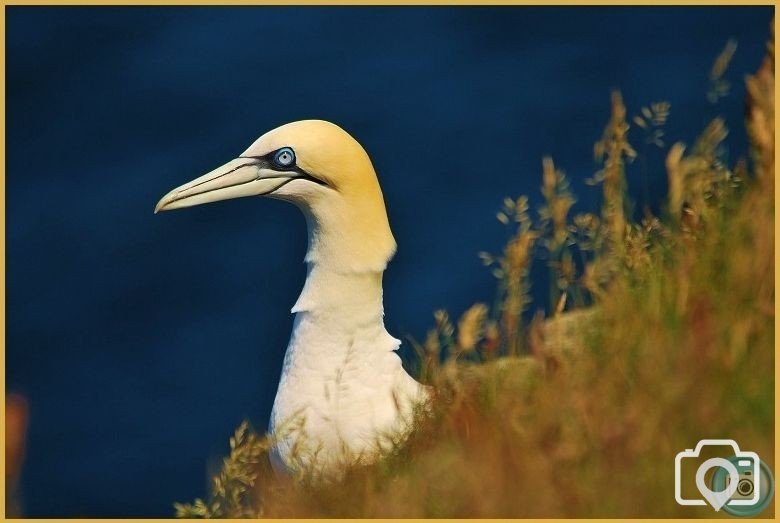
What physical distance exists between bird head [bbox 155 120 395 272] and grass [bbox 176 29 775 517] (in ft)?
3.07

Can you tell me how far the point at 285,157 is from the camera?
24.1 feet

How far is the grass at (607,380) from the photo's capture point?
4789 millimetres

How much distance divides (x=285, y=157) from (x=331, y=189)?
30cm

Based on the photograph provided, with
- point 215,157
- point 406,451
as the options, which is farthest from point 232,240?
point 406,451

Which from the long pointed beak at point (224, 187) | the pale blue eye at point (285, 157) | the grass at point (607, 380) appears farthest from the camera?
the long pointed beak at point (224, 187)

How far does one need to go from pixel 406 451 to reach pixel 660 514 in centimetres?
156

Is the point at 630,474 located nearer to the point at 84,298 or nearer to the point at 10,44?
the point at 84,298

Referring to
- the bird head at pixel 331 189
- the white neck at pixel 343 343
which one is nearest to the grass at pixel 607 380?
the white neck at pixel 343 343

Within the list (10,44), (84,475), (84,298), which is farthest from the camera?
(10,44)

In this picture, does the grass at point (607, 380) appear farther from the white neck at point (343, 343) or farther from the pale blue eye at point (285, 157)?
the pale blue eye at point (285, 157)

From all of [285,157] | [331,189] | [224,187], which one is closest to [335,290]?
[331,189]

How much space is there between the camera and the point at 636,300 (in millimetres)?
5832

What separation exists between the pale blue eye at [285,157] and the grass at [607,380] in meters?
1.46

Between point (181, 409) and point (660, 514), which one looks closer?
point (660, 514)
